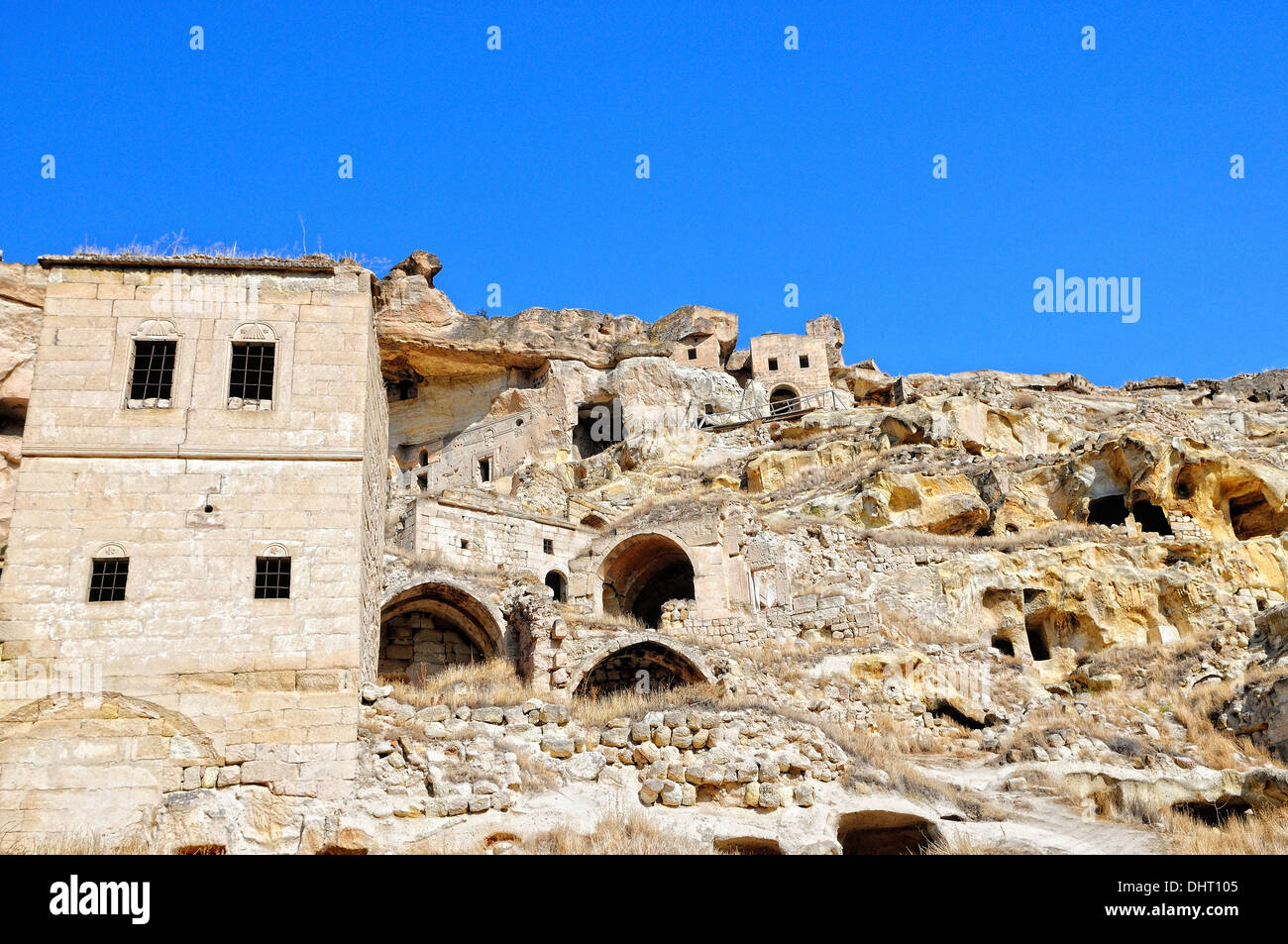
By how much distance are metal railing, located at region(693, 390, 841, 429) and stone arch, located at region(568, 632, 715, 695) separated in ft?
75.4

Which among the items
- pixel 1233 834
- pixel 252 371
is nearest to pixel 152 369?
pixel 252 371

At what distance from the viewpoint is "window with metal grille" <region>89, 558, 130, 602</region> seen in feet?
43.2

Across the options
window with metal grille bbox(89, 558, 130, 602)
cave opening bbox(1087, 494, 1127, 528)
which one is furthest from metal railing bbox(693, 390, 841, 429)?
window with metal grille bbox(89, 558, 130, 602)

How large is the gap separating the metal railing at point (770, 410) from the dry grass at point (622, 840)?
1324 inches

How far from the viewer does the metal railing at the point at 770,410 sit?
4662cm

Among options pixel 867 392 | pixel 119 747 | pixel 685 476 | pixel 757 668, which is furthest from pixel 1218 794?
pixel 867 392

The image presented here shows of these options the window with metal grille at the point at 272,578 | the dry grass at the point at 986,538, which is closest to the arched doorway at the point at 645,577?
the dry grass at the point at 986,538

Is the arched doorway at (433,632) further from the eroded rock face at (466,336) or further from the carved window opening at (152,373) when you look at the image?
the eroded rock face at (466,336)

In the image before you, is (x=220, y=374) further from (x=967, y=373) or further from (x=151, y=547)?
(x=967, y=373)

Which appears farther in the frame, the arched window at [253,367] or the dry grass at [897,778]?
the dry grass at [897,778]

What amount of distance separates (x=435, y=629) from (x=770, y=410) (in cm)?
2743

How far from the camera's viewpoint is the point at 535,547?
30.4 m

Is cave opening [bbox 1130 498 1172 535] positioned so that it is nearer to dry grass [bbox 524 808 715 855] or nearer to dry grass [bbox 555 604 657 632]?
dry grass [bbox 555 604 657 632]

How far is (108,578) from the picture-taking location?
13242 millimetres
